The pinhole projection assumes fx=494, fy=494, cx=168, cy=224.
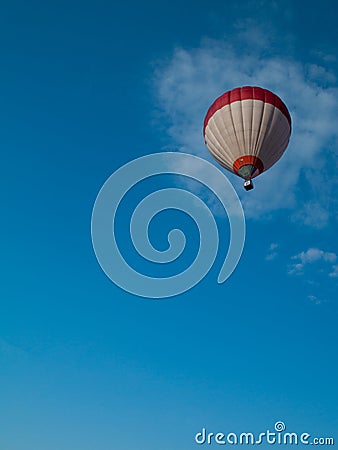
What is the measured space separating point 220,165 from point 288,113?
5742 millimetres

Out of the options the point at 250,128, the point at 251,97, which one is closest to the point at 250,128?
the point at 250,128

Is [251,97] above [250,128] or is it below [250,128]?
above

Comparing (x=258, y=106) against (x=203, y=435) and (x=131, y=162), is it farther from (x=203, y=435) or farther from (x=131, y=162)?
(x=203, y=435)

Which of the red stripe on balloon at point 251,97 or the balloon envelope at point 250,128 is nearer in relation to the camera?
the balloon envelope at point 250,128

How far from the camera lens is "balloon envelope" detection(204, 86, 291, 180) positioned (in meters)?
31.6

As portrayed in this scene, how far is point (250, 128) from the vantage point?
31.5m

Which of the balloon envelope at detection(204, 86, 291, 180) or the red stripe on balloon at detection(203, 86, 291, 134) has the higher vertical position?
the red stripe on balloon at detection(203, 86, 291, 134)

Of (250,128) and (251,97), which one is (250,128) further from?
(251,97)

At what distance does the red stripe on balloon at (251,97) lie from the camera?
3198 centimetres

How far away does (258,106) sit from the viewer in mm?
31719

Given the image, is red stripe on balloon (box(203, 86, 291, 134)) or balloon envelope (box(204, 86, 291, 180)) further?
red stripe on balloon (box(203, 86, 291, 134))

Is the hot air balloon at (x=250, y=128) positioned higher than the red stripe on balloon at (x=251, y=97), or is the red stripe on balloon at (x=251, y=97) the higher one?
the red stripe on balloon at (x=251, y=97)

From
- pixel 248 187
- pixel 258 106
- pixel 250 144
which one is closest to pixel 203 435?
pixel 248 187

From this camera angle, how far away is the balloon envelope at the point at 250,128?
31.6m
